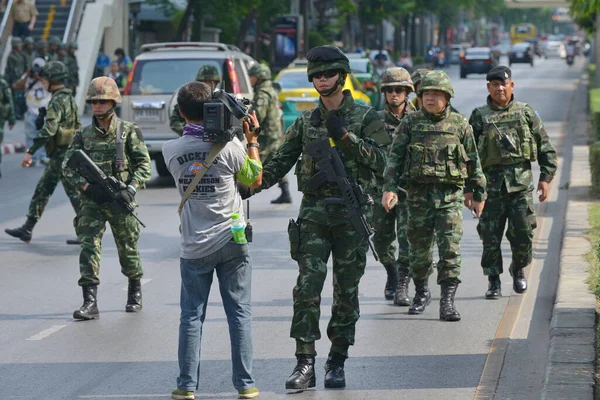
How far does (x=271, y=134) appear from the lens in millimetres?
15680

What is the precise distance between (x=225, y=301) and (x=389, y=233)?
3292 mm

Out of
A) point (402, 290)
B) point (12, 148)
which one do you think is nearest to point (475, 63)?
point (12, 148)

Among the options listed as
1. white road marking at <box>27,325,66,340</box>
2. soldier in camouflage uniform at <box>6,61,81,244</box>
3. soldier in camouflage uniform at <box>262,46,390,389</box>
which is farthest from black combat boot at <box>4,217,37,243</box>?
soldier in camouflage uniform at <box>262,46,390,389</box>

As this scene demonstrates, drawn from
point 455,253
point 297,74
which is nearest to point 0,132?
point 297,74

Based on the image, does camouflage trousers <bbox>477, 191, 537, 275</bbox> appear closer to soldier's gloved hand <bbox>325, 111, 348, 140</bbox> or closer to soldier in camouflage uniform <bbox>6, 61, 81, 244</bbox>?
soldier's gloved hand <bbox>325, 111, 348, 140</bbox>

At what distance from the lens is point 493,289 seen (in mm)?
10102

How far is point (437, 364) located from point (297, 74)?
18444mm

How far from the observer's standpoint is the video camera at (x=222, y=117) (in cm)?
650

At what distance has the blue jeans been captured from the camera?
6.72m

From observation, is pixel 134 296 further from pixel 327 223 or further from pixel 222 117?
pixel 222 117

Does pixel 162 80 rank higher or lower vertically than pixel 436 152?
lower

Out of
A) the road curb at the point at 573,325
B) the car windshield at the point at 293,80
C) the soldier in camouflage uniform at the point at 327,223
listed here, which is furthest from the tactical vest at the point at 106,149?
the car windshield at the point at 293,80

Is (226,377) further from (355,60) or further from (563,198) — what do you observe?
(355,60)

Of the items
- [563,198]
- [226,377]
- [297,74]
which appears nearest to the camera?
[226,377]
